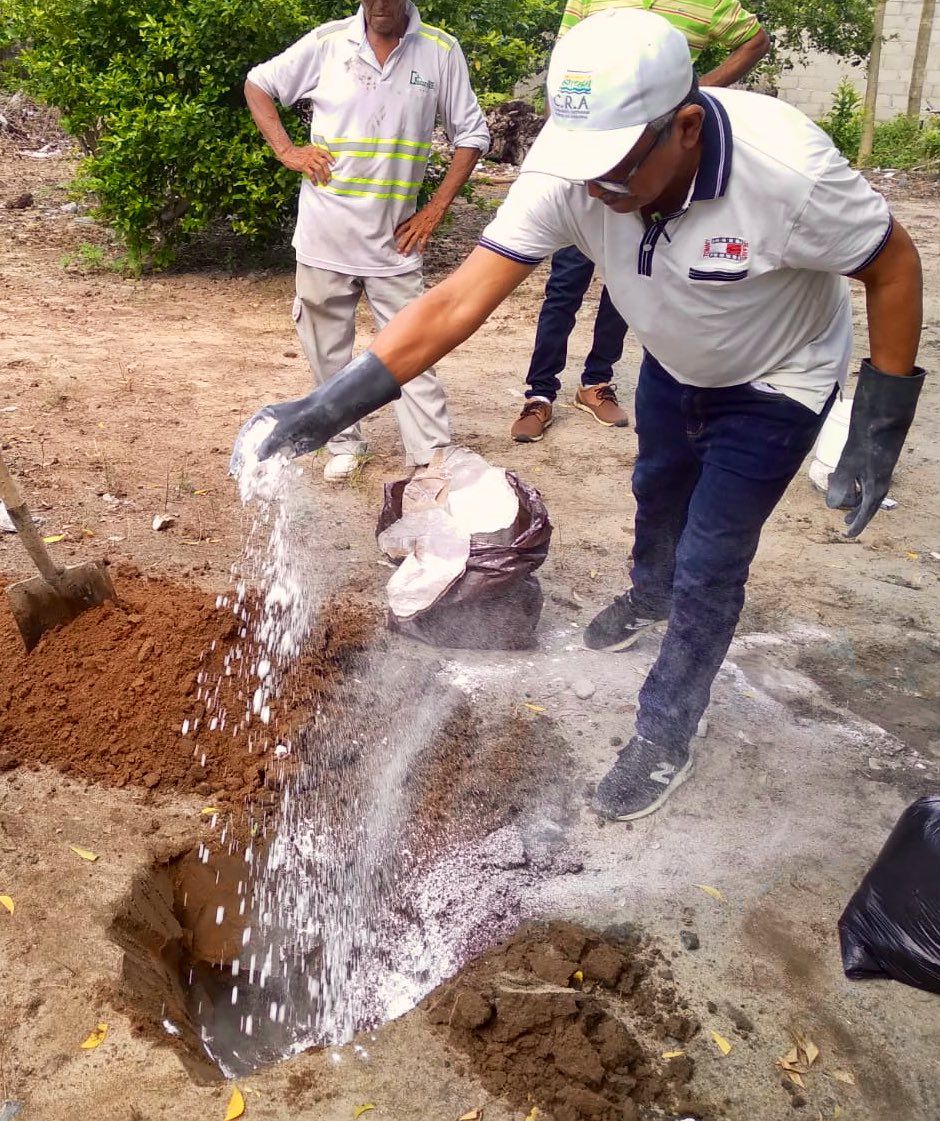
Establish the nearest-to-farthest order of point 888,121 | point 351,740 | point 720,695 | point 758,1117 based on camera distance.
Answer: point 758,1117, point 351,740, point 720,695, point 888,121

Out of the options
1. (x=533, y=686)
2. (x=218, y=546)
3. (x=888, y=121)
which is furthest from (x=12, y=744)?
(x=888, y=121)

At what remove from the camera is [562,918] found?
2375mm

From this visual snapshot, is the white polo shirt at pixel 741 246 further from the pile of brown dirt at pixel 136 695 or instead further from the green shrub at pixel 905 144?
the green shrub at pixel 905 144

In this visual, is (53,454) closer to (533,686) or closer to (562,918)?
(533,686)

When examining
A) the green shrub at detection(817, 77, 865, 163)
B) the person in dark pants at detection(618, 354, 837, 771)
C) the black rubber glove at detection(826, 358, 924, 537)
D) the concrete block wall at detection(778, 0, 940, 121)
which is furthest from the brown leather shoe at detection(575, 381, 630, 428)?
the concrete block wall at detection(778, 0, 940, 121)

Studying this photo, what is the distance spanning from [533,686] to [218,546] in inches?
57.0

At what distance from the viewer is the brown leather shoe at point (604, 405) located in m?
5.04

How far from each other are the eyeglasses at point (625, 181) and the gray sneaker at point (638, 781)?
150cm

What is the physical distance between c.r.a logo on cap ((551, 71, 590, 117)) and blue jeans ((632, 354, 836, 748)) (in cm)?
80

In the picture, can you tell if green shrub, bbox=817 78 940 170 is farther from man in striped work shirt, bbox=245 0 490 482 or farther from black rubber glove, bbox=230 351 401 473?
black rubber glove, bbox=230 351 401 473

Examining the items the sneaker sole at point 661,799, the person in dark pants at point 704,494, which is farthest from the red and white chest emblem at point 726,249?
the sneaker sole at point 661,799

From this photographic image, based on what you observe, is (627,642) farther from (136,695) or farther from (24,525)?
(24,525)

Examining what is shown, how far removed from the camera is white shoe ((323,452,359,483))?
436 cm

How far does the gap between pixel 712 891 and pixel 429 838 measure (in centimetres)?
76
